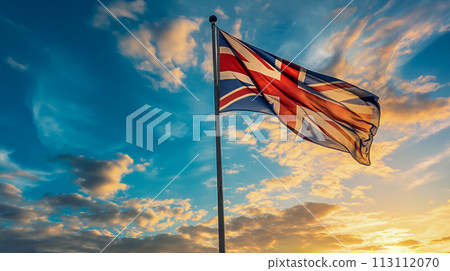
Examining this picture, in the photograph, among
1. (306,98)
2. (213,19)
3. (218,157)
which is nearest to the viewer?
(218,157)

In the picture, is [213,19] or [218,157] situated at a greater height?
[213,19]

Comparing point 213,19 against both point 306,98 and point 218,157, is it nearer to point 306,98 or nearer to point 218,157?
point 306,98

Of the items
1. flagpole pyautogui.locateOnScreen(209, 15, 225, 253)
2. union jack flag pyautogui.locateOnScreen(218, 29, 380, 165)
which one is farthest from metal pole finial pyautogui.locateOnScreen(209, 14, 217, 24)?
union jack flag pyautogui.locateOnScreen(218, 29, 380, 165)

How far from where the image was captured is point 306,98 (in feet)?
38.8

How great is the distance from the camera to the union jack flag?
1098cm

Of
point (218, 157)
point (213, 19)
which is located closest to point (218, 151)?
point (218, 157)

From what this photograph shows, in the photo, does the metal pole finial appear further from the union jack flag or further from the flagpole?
the union jack flag

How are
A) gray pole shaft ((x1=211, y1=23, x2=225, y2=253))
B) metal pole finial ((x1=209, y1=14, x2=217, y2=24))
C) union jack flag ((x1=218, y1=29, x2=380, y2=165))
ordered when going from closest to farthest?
gray pole shaft ((x1=211, y1=23, x2=225, y2=253)) → metal pole finial ((x1=209, y1=14, x2=217, y2=24)) → union jack flag ((x1=218, y1=29, x2=380, y2=165))

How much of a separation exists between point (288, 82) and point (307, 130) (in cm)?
181

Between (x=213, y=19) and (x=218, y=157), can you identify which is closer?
(x=218, y=157)

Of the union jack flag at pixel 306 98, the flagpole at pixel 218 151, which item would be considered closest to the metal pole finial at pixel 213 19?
the flagpole at pixel 218 151

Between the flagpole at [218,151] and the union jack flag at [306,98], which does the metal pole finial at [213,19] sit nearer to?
the flagpole at [218,151]

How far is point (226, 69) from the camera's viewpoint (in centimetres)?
1051
